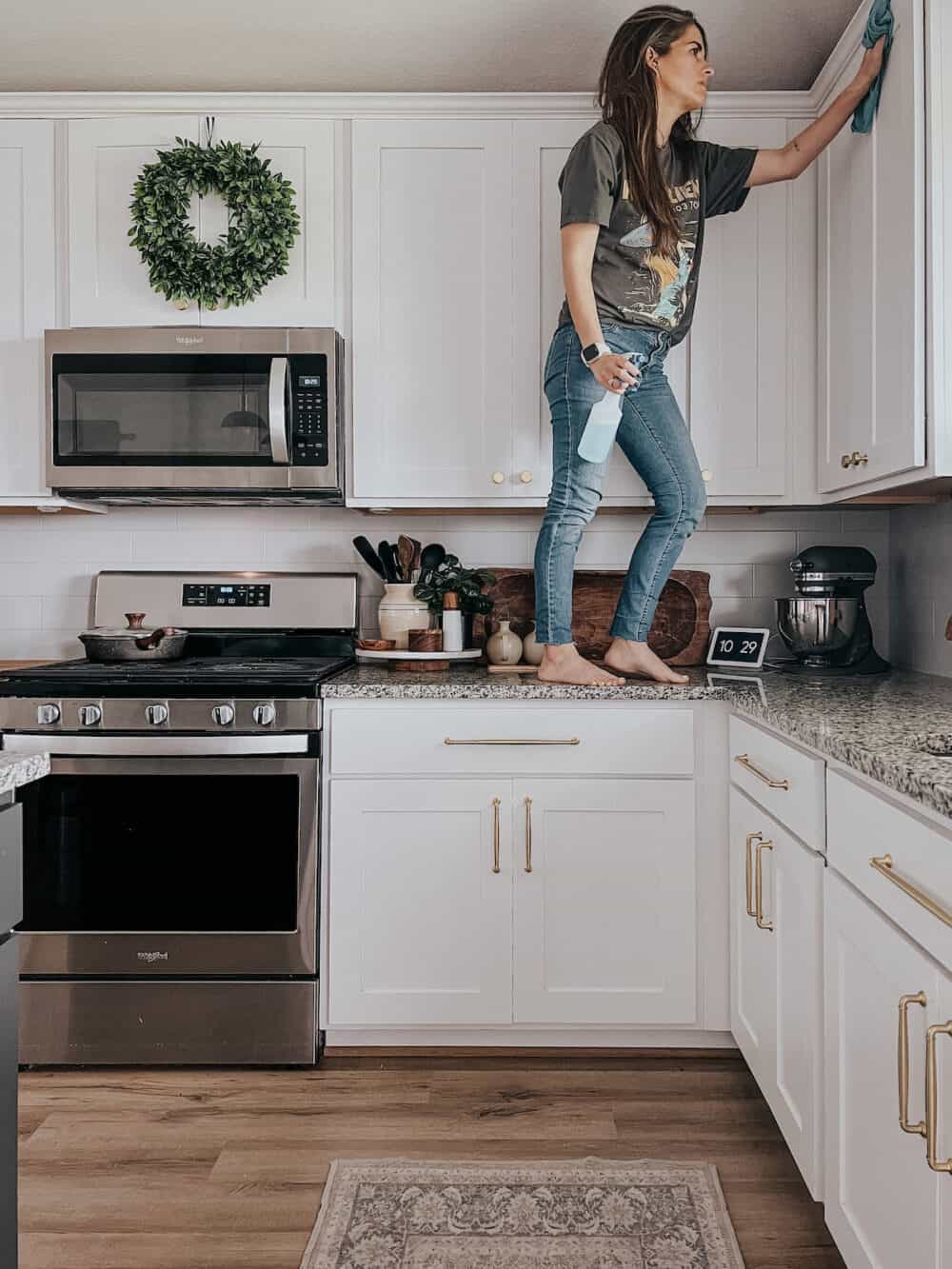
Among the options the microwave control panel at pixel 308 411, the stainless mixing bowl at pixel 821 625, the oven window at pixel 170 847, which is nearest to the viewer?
the oven window at pixel 170 847

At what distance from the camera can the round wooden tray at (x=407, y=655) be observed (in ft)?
8.78

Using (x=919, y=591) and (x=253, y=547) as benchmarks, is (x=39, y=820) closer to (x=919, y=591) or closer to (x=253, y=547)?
(x=253, y=547)

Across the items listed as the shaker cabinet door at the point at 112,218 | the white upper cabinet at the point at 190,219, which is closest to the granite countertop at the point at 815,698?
the white upper cabinet at the point at 190,219

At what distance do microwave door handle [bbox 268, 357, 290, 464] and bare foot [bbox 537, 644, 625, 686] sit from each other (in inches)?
33.0

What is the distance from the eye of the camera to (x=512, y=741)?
7.91ft

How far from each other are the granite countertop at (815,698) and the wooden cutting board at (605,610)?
0.18 m

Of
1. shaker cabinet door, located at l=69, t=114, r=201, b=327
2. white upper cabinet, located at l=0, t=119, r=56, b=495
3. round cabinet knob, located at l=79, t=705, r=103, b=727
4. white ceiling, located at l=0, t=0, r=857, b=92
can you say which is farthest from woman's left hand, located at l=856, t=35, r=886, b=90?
round cabinet knob, located at l=79, t=705, r=103, b=727

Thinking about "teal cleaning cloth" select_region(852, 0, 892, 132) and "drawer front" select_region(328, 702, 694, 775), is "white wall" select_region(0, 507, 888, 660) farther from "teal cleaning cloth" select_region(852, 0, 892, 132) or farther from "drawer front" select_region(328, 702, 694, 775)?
"teal cleaning cloth" select_region(852, 0, 892, 132)

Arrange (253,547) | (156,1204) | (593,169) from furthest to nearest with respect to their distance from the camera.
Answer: (253,547) < (593,169) < (156,1204)

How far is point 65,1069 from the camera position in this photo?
2.43m

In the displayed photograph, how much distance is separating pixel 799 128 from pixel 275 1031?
2.56 m

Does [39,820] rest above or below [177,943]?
above

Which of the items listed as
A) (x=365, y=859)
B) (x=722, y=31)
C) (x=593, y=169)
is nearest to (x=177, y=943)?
(x=365, y=859)

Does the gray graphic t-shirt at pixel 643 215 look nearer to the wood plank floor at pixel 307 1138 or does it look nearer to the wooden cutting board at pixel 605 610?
the wooden cutting board at pixel 605 610
